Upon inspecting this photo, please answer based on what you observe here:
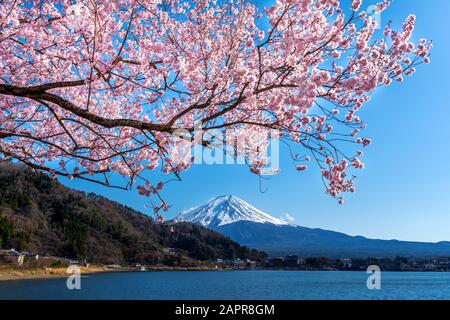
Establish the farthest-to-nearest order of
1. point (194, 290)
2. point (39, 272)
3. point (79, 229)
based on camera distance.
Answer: point (79, 229)
point (39, 272)
point (194, 290)

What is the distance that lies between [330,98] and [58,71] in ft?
13.8

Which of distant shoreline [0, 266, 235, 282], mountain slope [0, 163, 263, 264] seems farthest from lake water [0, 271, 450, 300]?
mountain slope [0, 163, 263, 264]

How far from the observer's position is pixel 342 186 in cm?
552

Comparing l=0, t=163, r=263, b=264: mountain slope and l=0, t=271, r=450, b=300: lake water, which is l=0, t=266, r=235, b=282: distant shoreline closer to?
l=0, t=163, r=263, b=264: mountain slope

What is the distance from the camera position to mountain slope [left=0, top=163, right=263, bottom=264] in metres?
80.4

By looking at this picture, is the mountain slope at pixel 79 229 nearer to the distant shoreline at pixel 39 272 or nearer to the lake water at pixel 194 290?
the distant shoreline at pixel 39 272

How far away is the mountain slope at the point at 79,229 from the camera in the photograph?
8044 centimetres

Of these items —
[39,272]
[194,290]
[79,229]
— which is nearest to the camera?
[194,290]

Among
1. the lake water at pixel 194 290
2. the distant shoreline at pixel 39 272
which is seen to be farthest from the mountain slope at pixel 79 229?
the lake water at pixel 194 290

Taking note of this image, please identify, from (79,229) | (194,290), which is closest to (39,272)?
(79,229)

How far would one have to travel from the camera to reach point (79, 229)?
8762 cm

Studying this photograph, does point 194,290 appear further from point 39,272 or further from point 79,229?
point 79,229

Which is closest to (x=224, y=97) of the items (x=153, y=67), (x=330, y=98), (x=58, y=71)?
(x=153, y=67)
